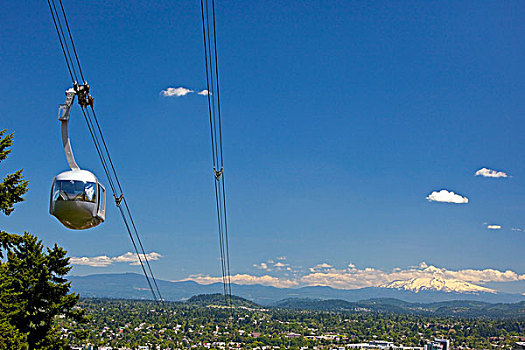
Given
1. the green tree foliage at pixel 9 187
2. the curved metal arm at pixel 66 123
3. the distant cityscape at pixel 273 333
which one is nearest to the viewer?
the curved metal arm at pixel 66 123

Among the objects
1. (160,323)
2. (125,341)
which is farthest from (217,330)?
(125,341)

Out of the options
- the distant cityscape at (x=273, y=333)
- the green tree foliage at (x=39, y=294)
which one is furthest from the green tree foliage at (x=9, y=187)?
the distant cityscape at (x=273, y=333)

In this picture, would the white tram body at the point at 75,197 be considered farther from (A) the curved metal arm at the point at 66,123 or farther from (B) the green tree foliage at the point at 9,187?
(B) the green tree foliage at the point at 9,187

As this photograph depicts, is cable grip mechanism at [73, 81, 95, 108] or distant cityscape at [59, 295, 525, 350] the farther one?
distant cityscape at [59, 295, 525, 350]

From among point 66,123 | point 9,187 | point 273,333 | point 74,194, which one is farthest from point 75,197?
point 273,333

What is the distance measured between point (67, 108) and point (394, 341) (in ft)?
544

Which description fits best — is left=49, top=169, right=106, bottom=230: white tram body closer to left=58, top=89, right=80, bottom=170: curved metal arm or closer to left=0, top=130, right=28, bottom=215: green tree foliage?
left=58, top=89, right=80, bottom=170: curved metal arm

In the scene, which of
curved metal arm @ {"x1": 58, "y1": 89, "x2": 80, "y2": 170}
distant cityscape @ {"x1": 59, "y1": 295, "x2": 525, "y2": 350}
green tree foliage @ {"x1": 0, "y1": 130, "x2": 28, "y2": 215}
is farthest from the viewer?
distant cityscape @ {"x1": 59, "y1": 295, "x2": 525, "y2": 350}

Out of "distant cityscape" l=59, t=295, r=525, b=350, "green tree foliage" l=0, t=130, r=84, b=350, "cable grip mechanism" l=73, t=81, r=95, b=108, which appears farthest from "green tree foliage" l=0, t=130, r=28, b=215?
"distant cityscape" l=59, t=295, r=525, b=350

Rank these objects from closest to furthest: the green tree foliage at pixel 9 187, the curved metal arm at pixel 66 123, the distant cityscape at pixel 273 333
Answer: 1. the curved metal arm at pixel 66 123
2. the green tree foliage at pixel 9 187
3. the distant cityscape at pixel 273 333

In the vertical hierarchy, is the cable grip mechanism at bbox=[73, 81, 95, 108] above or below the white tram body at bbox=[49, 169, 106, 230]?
above

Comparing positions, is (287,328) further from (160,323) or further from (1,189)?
(1,189)

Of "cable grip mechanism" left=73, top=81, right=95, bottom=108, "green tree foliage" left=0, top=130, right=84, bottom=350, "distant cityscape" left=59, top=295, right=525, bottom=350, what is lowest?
"distant cityscape" left=59, top=295, right=525, bottom=350

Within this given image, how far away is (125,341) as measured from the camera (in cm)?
12131
